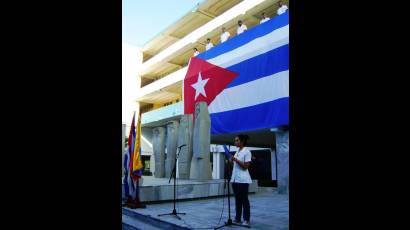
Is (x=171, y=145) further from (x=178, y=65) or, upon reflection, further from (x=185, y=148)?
(x=178, y=65)

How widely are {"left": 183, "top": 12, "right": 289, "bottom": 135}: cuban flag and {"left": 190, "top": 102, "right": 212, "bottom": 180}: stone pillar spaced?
2820 millimetres

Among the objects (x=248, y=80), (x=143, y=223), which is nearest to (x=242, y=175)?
(x=143, y=223)

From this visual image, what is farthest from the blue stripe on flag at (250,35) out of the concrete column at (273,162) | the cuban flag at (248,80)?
the concrete column at (273,162)

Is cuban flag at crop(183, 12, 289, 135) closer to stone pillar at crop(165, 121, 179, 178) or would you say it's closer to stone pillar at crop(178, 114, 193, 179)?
stone pillar at crop(165, 121, 179, 178)

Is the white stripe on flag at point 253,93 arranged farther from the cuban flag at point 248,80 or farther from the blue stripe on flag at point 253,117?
the blue stripe on flag at point 253,117

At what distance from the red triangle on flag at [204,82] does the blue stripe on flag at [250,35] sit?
717 millimetres

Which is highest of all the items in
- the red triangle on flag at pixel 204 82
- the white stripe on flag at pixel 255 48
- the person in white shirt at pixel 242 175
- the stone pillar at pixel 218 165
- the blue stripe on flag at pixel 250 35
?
the blue stripe on flag at pixel 250 35

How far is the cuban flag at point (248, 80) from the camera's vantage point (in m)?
12.9

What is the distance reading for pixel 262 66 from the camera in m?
13.8

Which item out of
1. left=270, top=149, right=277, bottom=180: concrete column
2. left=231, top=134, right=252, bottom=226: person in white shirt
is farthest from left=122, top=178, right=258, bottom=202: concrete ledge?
left=270, top=149, right=277, bottom=180: concrete column
